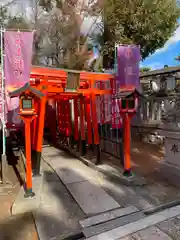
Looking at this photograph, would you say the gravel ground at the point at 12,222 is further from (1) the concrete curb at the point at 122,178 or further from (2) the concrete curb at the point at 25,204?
(1) the concrete curb at the point at 122,178

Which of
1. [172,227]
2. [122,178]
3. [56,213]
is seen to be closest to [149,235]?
[172,227]

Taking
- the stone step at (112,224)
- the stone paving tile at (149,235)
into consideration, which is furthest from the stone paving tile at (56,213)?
the stone paving tile at (149,235)

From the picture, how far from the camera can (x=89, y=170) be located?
6.78m

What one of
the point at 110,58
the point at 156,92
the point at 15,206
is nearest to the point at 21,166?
the point at 15,206

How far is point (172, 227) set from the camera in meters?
3.42

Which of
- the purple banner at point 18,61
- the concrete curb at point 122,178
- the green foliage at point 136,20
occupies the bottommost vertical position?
the concrete curb at point 122,178

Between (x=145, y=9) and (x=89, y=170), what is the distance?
12.4 metres

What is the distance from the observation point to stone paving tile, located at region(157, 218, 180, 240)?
126 inches

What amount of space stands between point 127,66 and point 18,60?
3.62 metres

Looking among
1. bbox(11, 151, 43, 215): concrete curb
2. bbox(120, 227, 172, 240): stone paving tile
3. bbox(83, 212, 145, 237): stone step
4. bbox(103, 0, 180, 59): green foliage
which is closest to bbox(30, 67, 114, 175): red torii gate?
bbox(11, 151, 43, 215): concrete curb

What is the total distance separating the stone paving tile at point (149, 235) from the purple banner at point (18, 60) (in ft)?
14.8

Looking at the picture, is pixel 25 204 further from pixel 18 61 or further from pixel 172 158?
pixel 172 158

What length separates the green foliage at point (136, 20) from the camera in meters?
13.5

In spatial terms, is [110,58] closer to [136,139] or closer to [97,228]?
[136,139]
